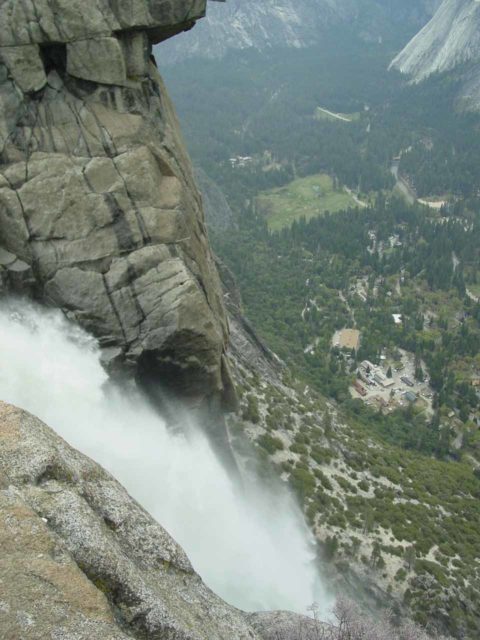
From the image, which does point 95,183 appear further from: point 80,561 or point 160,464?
point 80,561

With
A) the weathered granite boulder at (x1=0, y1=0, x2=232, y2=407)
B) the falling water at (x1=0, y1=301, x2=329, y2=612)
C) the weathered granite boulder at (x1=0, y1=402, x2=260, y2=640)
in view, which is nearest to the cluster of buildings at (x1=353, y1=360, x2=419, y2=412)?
the falling water at (x1=0, y1=301, x2=329, y2=612)

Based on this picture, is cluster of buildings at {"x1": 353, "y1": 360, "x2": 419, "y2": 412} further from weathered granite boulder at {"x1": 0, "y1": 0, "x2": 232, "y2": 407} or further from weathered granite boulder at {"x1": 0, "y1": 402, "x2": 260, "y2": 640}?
weathered granite boulder at {"x1": 0, "y1": 402, "x2": 260, "y2": 640}

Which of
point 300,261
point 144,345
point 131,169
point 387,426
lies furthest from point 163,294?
point 300,261

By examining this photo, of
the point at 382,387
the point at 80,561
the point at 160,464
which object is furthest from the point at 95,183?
the point at 382,387

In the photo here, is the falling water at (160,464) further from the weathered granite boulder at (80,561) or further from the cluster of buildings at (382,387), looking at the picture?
the cluster of buildings at (382,387)

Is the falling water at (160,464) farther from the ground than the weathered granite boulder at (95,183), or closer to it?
closer to it

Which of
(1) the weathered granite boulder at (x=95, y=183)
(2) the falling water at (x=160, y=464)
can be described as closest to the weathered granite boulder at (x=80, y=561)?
(2) the falling water at (x=160, y=464)
